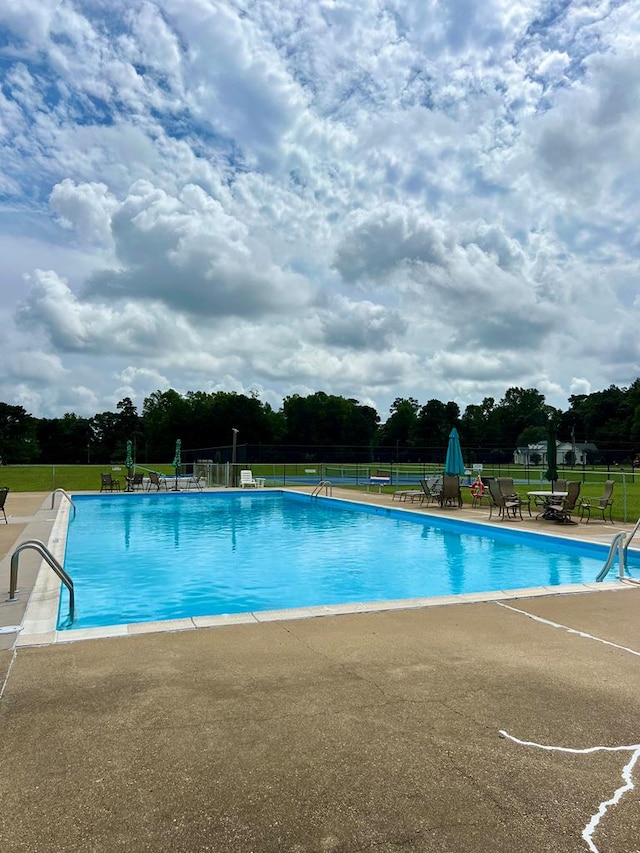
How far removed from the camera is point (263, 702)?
3309 millimetres

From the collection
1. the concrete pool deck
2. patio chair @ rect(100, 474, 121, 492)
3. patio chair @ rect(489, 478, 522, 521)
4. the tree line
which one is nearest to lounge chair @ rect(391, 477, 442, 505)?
patio chair @ rect(489, 478, 522, 521)

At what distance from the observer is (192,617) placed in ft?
18.9

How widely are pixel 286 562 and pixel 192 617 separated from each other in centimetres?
489

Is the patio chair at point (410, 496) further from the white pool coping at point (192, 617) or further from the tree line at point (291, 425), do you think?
the tree line at point (291, 425)

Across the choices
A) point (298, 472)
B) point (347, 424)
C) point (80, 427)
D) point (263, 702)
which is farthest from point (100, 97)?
point (80, 427)

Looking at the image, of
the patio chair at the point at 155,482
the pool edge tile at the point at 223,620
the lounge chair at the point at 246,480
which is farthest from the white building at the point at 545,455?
the pool edge tile at the point at 223,620

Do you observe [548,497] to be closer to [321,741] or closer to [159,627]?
[159,627]

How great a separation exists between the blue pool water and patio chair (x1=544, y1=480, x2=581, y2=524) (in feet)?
5.37

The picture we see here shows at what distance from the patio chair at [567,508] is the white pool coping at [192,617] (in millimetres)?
6353

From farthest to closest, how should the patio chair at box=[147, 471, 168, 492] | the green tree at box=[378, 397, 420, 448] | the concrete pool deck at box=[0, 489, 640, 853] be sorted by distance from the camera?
the green tree at box=[378, 397, 420, 448] < the patio chair at box=[147, 471, 168, 492] < the concrete pool deck at box=[0, 489, 640, 853]

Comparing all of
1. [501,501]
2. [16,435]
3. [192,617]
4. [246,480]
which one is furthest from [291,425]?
[192,617]

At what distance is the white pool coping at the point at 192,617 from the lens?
469 centimetres

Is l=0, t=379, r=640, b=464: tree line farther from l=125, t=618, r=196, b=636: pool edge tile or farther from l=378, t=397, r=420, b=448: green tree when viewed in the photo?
l=125, t=618, r=196, b=636: pool edge tile

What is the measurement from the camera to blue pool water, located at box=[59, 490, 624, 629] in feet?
26.1
